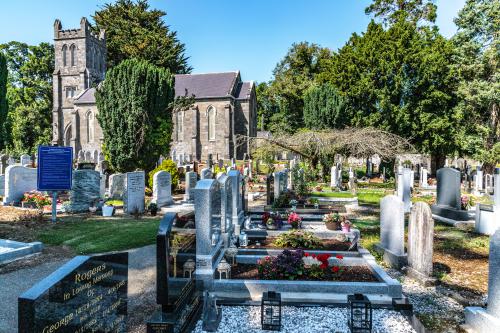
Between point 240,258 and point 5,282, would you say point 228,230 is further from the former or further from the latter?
point 5,282

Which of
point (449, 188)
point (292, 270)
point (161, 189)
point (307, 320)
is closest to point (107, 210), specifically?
point (161, 189)

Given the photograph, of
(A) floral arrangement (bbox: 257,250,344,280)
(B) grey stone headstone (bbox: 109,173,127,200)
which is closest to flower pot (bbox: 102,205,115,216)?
(B) grey stone headstone (bbox: 109,173,127,200)

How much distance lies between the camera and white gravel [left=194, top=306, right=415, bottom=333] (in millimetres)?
4871

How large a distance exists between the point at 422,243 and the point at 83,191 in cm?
1254

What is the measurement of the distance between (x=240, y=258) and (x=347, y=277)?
2.22 metres

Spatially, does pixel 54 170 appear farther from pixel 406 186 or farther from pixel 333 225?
pixel 406 186

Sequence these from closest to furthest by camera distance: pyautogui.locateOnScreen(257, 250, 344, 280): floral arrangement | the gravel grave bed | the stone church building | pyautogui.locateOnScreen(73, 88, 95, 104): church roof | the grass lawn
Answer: pyautogui.locateOnScreen(257, 250, 344, 280): floral arrangement
the gravel grave bed
the grass lawn
pyautogui.locateOnScreen(73, 88, 95, 104): church roof
the stone church building

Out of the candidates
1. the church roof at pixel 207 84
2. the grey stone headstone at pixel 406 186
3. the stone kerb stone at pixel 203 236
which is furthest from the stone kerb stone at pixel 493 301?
the church roof at pixel 207 84

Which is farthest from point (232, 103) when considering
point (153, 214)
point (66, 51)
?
point (153, 214)

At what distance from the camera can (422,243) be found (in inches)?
269

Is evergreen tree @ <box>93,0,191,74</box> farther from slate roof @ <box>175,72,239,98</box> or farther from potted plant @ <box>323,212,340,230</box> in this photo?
potted plant @ <box>323,212,340,230</box>

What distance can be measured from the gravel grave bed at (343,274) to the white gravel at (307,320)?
0.75m

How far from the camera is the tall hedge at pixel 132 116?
19078 millimetres

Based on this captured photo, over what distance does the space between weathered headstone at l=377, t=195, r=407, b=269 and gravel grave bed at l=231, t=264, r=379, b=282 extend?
1170 millimetres
